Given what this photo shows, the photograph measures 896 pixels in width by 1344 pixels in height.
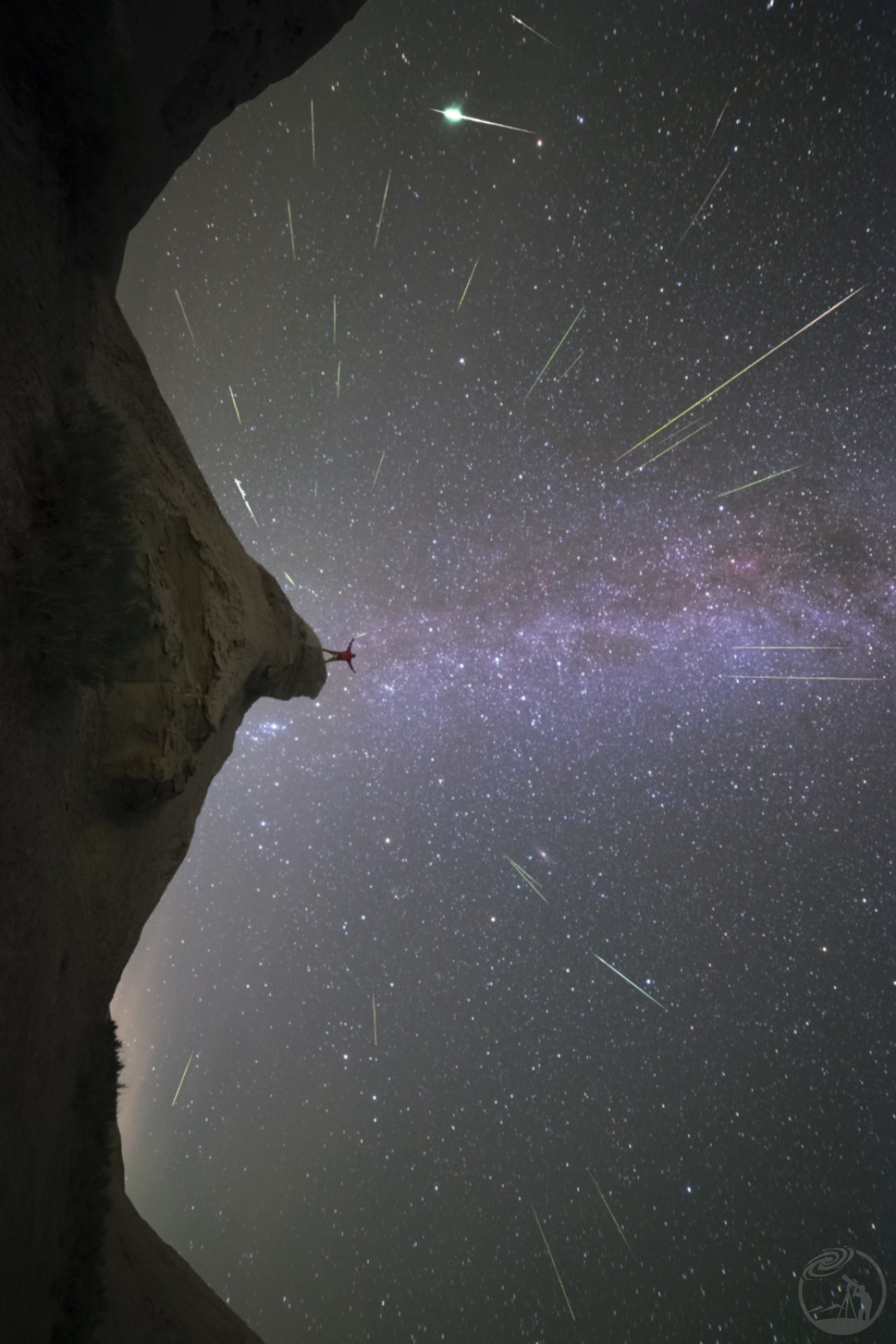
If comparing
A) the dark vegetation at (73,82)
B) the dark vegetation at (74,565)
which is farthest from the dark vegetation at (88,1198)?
the dark vegetation at (73,82)

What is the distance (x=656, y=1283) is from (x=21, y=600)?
25.2m

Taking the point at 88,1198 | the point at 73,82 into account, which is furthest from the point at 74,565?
the point at 88,1198

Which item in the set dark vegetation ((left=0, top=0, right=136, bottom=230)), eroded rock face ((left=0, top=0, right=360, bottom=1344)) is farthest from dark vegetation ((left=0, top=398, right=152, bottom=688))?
dark vegetation ((left=0, top=0, right=136, bottom=230))

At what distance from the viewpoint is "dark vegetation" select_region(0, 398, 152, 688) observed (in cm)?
266

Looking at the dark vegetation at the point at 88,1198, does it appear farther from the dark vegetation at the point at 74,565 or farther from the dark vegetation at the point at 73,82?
the dark vegetation at the point at 73,82

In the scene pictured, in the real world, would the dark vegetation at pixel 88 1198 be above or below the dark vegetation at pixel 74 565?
below

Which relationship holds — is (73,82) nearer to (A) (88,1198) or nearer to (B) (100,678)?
(B) (100,678)

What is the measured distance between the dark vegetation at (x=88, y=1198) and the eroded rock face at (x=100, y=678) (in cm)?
2

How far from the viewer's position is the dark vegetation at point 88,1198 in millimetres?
3605

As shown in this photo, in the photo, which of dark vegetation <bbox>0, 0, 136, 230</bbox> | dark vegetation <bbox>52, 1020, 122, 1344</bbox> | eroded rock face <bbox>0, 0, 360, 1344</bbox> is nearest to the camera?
dark vegetation <bbox>0, 0, 136, 230</bbox>

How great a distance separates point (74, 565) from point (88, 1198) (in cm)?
451

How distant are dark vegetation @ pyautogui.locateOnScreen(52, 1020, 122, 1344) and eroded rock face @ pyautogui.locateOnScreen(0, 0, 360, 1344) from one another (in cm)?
2

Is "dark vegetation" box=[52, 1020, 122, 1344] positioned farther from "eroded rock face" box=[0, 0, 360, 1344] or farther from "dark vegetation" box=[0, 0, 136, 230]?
"dark vegetation" box=[0, 0, 136, 230]

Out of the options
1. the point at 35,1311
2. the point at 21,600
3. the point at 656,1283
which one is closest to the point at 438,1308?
the point at 656,1283
